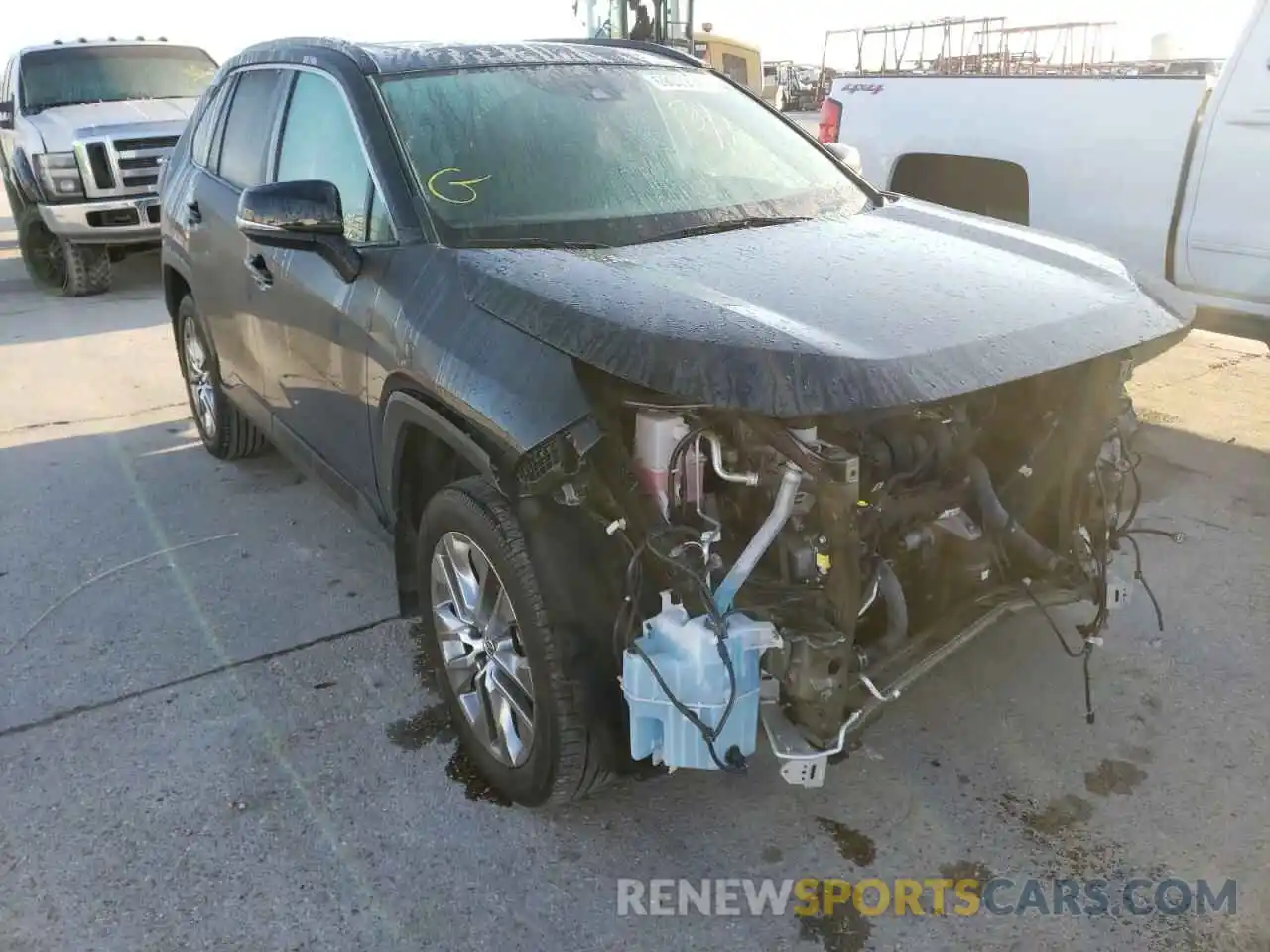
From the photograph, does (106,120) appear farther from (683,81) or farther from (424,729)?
(424,729)

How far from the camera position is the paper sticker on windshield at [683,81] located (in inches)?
150

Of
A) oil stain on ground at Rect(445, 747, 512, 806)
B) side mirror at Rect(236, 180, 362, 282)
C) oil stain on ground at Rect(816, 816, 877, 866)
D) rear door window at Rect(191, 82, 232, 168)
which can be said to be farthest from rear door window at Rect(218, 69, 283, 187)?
oil stain on ground at Rect(816, 816, 877, 866)

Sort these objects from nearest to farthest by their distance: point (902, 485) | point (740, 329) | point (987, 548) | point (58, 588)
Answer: point (740, 329) → point (902, 485) → point (987, 548) → point (58, 588)

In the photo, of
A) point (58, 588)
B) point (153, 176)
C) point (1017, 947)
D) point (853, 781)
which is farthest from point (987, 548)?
point (153, 176)

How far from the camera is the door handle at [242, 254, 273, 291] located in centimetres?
376

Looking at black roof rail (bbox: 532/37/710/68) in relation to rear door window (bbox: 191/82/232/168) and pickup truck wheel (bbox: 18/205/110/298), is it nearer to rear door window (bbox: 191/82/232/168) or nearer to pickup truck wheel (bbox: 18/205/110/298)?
rear door window (bbox: 191/82/232/168)

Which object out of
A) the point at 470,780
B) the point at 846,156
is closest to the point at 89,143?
the point at 846,156

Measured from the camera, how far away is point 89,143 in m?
9.34

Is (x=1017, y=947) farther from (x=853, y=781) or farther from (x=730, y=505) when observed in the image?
(x=730, y=505)

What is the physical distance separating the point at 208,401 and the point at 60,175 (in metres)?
5.45

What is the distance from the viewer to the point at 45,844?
277cm

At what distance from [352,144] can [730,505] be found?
1.71 meters

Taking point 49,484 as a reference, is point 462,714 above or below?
above

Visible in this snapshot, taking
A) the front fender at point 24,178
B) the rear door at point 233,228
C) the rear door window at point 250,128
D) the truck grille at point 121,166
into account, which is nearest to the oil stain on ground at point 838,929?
the rear door at point 233,228
